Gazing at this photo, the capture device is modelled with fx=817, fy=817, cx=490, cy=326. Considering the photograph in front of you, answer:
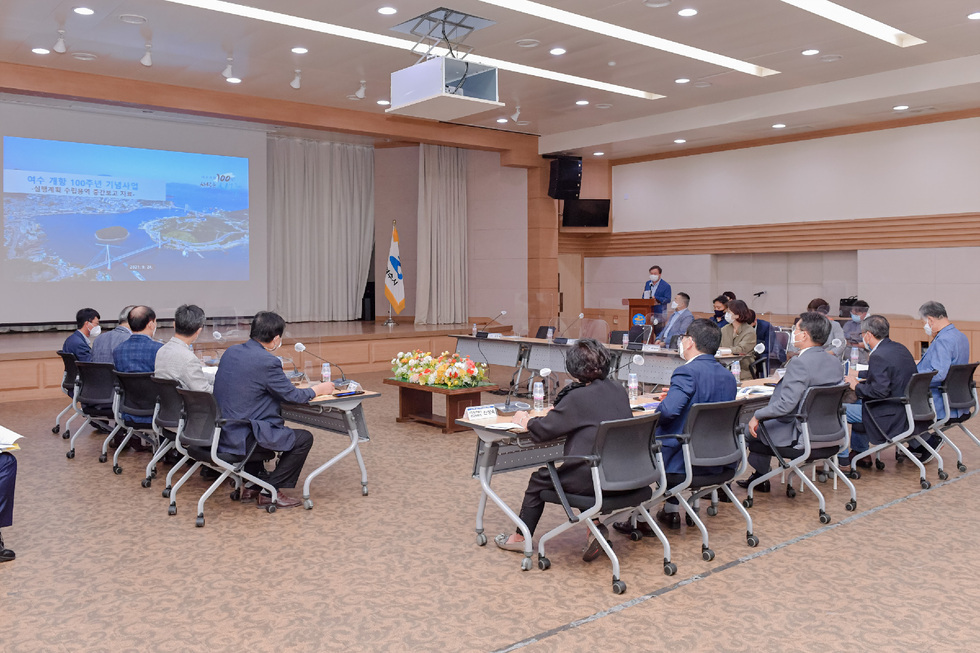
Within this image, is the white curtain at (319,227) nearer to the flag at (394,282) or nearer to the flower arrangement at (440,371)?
the flag at (394,282)

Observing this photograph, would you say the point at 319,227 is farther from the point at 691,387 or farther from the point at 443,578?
the point at 443,578

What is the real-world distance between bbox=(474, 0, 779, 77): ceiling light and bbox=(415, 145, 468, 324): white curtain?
6.69 metres

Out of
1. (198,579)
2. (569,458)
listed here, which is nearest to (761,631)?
(569,458)

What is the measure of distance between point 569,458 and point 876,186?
380 inches

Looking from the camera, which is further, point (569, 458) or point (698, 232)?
point (698, 232)

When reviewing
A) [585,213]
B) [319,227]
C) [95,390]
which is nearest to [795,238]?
[585,213]

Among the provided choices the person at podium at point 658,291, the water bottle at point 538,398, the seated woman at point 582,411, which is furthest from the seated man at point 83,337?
the person at podium at point 658,291

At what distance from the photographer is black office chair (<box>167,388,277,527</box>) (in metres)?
5.00

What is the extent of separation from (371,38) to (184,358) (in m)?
4.34

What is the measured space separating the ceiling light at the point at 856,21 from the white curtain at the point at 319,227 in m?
10.2

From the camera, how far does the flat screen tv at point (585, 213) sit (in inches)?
584

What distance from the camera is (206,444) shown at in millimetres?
5109

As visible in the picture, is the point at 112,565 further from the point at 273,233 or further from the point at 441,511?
the point at 273,233

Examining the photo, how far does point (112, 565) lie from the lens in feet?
14.0
